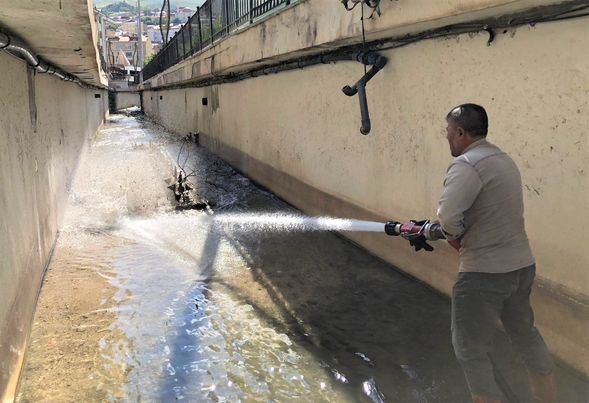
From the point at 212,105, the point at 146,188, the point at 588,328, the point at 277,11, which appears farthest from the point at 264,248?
the point at 212,105

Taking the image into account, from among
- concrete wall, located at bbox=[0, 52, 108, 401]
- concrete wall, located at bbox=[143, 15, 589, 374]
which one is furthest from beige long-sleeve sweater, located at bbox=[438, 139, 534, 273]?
concrete wall, located at bbox=[0, 52, 108, 401]

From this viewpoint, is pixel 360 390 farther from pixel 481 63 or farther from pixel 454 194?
pixel 481 63

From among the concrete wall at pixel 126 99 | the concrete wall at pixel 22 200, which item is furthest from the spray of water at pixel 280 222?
the concrete wall at pixel 126 99

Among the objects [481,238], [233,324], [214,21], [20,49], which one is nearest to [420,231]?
[481,238]

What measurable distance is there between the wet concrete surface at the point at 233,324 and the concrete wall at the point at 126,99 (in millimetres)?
45508

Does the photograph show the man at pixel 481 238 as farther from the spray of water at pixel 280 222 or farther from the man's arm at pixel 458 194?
the spray of water at pixel 280 222

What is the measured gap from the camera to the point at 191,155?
14.9 metres

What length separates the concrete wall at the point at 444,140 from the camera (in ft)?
11.1

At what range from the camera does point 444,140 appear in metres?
4.73

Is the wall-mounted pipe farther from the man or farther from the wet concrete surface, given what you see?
the man

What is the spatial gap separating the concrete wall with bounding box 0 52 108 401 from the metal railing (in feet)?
12.1

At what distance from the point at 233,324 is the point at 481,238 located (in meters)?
2.53

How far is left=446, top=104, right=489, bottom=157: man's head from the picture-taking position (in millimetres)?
2795

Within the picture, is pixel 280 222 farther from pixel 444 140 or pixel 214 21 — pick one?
pixel 214 21
